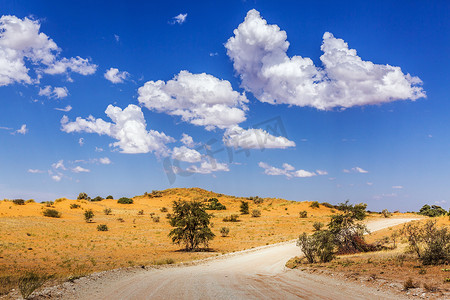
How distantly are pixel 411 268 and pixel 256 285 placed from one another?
25.1 ft

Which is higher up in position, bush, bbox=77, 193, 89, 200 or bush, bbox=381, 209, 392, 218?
bush, bbox=77, 193, 89, 200

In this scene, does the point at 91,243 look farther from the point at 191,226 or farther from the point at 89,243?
the point at 191,226

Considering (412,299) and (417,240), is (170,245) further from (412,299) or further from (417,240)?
(412,299)

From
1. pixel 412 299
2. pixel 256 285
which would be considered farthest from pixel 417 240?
pixel 256 285

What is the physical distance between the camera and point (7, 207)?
200ft

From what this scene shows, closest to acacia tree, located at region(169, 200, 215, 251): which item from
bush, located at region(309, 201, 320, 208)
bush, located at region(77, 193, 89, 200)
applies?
bush, located at region(309, 201, 320, 208)

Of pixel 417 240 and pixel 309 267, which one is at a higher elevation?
pixel 417 240

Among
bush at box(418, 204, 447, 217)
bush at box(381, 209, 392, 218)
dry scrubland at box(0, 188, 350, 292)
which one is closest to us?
dry scrubland at box(0, 188, 350, 292)

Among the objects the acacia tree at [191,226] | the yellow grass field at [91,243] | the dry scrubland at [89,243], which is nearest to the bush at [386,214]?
the yellow grass field at [91,243]

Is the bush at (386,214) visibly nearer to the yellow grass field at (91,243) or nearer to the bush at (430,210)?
the bush at (430,210)

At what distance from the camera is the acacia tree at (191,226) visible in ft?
97.2

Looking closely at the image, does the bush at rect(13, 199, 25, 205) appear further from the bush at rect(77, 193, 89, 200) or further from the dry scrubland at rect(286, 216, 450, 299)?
the dry scrubland at rect(286, 216, 450, 299)

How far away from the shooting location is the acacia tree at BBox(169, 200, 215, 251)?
2964 centimetres

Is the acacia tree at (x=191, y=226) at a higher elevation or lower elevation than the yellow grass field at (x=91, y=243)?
higher
